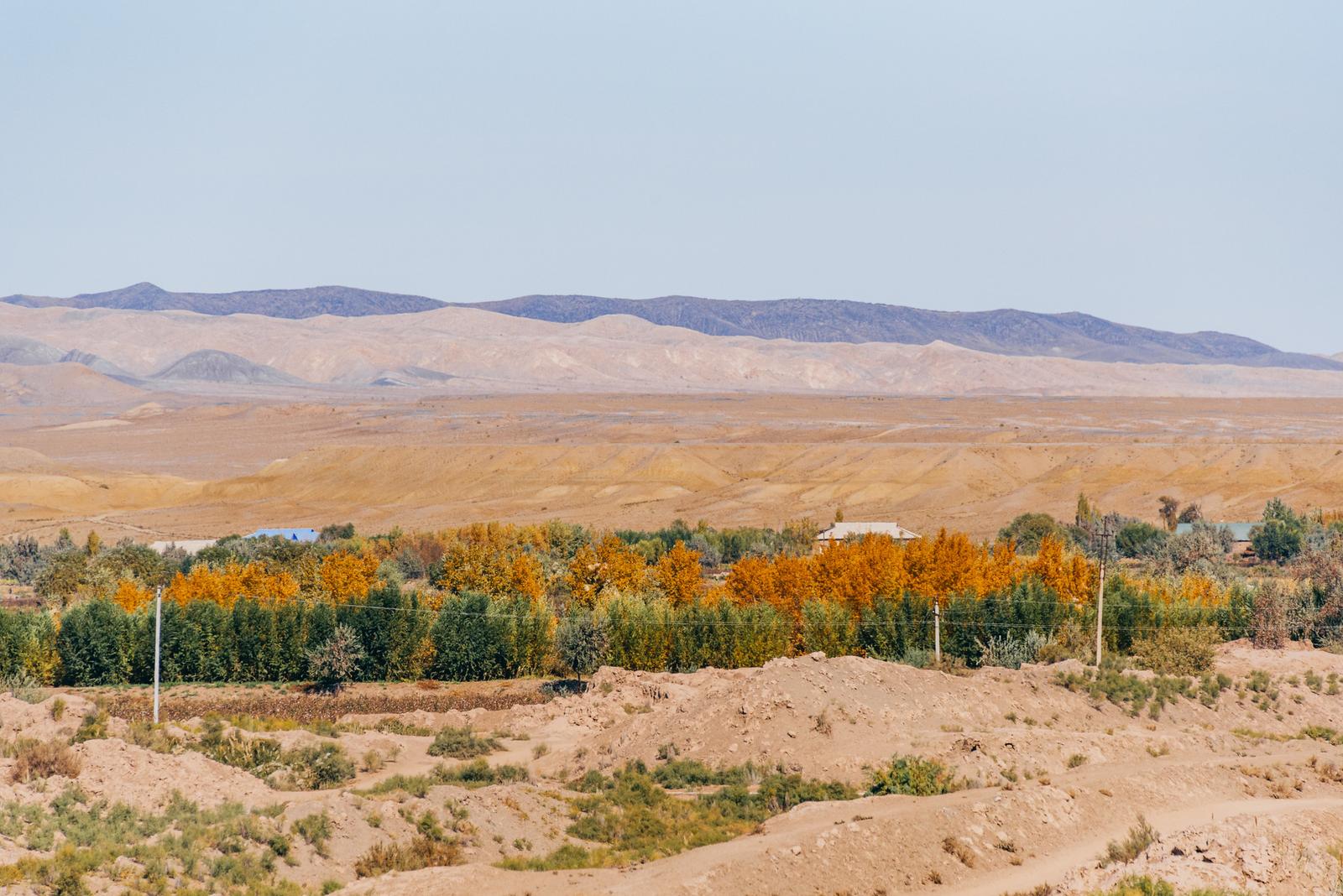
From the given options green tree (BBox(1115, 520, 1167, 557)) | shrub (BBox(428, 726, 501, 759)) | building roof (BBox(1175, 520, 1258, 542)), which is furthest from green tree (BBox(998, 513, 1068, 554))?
shrub (BBox(428, 726, 501, 759))

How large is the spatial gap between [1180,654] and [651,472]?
88.1 meters

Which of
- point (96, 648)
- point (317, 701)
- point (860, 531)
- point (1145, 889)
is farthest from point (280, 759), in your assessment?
point (860, 531)

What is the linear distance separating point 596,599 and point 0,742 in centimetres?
2836

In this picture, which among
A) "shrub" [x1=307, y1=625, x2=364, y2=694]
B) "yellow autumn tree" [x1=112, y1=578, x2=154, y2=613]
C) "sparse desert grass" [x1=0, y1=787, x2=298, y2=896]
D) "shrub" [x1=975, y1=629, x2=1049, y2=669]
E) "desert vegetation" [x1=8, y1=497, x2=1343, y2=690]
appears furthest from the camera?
"yellow autumn tree" [x1=112, y1=578, x2=154, y2=613]

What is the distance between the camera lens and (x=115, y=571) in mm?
66188

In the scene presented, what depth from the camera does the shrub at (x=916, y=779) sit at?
2938 cm

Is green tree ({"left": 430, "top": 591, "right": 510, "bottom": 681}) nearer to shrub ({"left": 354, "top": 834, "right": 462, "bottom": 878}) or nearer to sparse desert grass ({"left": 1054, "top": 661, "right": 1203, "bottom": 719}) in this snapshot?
sparse desert grass ({"left": 1054, "top": 661, "right": 1203, "bottom": 719})

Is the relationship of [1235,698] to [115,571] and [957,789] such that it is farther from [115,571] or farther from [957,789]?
[115,571]

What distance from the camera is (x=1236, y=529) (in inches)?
3460

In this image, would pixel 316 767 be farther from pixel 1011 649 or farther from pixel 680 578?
pixel 680 578

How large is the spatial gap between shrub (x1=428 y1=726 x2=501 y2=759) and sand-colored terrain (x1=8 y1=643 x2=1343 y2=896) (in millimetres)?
429

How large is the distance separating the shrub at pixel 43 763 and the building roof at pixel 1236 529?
7021cm

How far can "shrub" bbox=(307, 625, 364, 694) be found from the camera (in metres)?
48.4

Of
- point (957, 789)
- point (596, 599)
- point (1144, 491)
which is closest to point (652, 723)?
point (957, 789)
